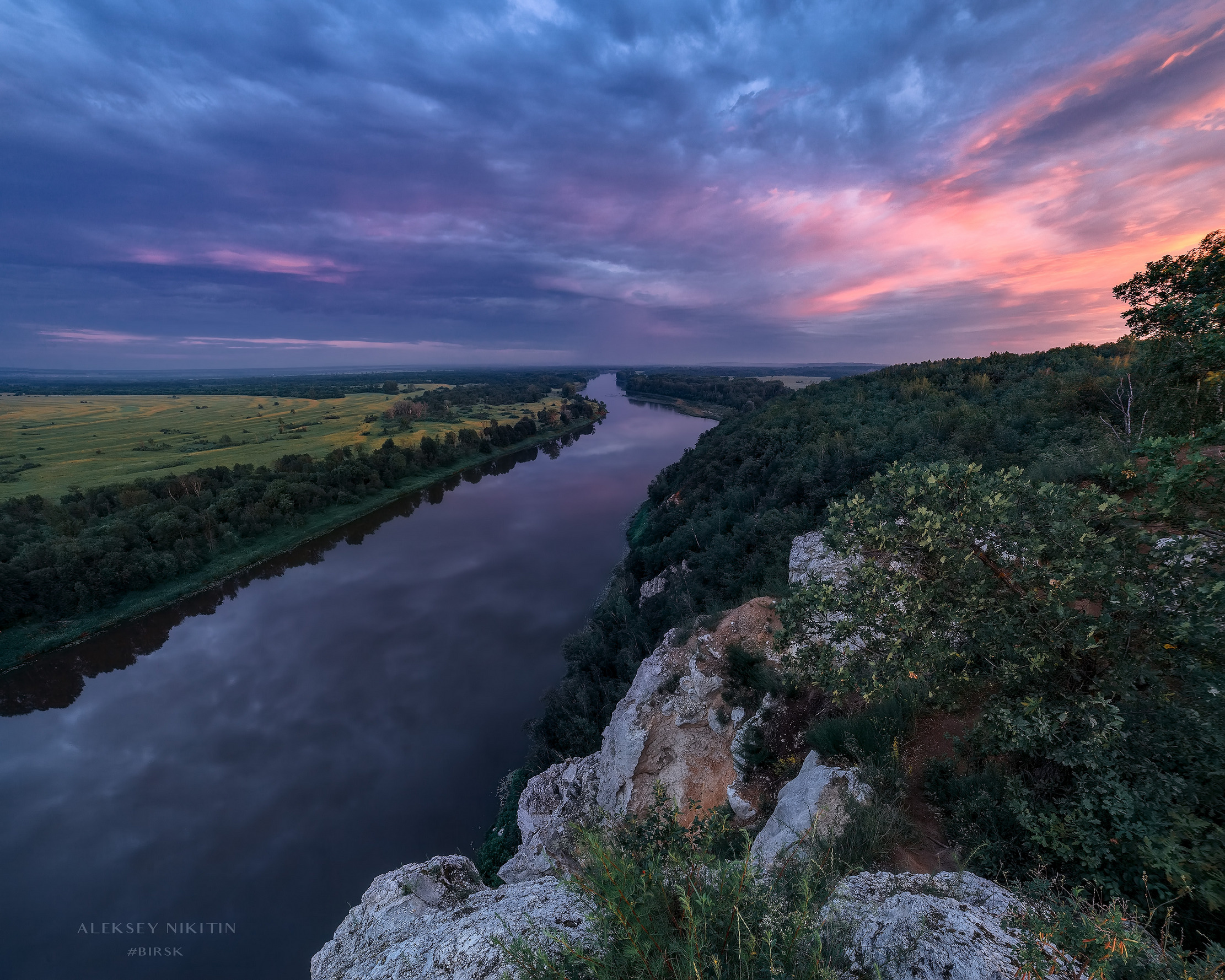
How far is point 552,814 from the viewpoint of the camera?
36.1ft

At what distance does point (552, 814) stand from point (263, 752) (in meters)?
14.8

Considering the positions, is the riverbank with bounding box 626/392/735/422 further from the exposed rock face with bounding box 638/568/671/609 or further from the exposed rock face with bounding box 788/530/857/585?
the exposed rock face with bounding box 788/530/857/585

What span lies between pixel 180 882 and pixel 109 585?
80.6ft

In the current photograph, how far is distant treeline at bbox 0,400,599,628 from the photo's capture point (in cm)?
2645

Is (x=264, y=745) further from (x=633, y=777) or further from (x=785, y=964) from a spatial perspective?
(x=785, y=964)

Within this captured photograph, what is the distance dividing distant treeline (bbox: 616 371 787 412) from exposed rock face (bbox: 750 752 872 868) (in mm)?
79350

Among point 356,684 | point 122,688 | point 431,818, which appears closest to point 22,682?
point 122,688

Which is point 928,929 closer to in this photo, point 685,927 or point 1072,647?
point 685,927

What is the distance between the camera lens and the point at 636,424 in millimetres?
90000

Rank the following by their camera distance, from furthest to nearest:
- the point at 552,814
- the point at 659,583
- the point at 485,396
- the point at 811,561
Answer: the point at 485,396 < the point at 659,583 < the point at 811,561 < the point at 552,814

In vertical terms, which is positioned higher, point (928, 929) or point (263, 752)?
point (928, 929)

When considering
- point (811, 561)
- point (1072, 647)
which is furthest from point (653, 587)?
point (1072, 647)

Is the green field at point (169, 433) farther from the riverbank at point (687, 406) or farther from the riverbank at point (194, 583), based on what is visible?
the riverbank at point (687, 406)

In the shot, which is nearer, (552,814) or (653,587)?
(552,814)
